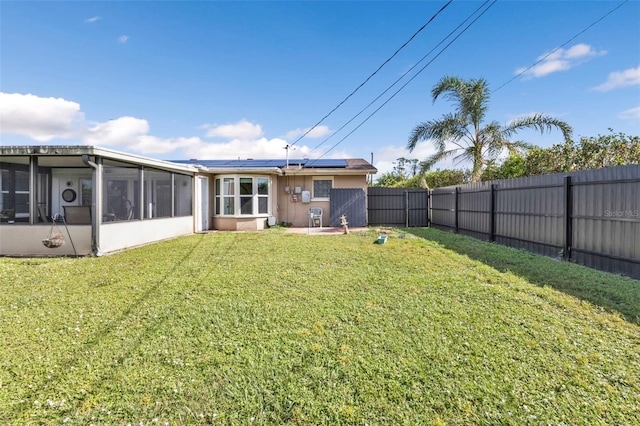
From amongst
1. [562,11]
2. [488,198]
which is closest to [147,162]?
[488,198]

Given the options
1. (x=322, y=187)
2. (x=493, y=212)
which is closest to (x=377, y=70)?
(x=493, y=212)

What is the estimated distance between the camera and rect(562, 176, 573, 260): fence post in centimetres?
629

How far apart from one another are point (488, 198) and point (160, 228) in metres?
10.7

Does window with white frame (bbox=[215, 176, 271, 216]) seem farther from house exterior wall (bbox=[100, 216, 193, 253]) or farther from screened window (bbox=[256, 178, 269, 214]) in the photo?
house exterior wall (bbox=[100, 216, 193, 253])

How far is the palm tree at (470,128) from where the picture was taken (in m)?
12.6

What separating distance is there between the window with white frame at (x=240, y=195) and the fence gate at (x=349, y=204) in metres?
3.27

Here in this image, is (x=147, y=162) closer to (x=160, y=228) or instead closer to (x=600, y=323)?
(x=160, y=228)

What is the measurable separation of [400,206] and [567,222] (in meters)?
7.91

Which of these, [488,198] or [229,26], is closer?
[488,198]

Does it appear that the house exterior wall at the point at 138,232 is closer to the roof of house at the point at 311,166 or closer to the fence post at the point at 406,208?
the roof of house at the point at 311,166

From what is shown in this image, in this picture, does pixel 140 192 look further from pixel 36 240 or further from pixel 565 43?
pixel 565 43

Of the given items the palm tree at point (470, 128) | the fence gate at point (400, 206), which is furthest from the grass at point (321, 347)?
the palm tree at point (470, 128)

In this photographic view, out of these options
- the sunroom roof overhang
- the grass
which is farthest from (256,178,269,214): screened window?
the grass

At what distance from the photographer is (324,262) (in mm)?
6352
